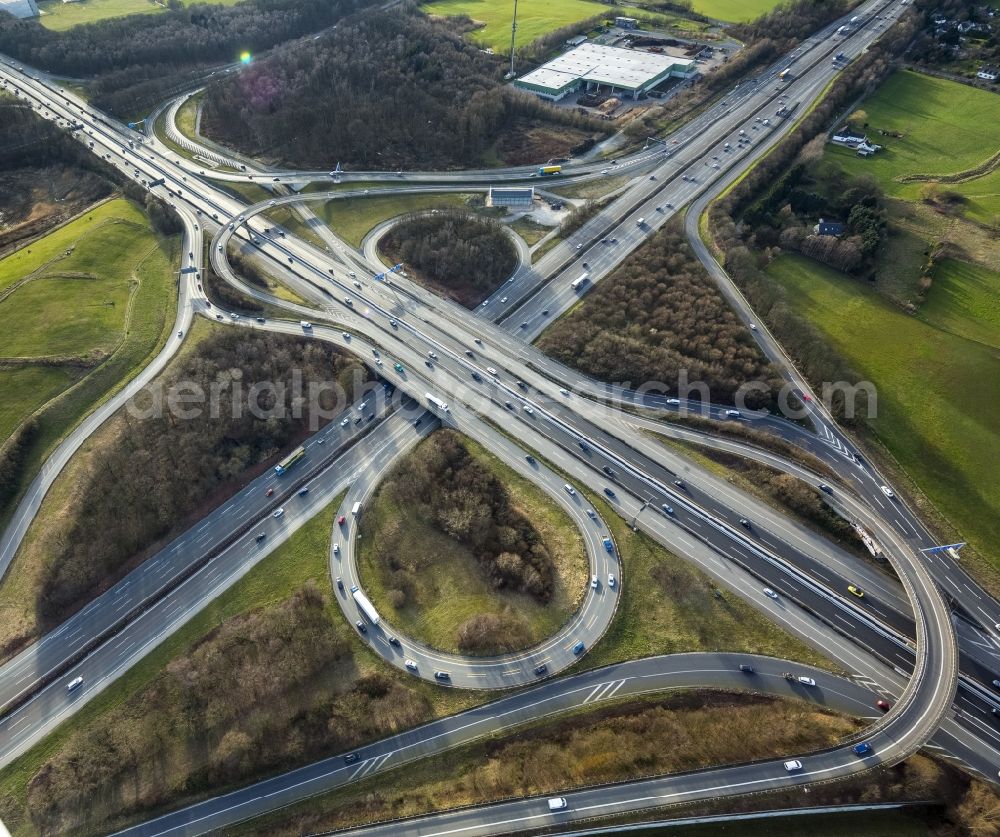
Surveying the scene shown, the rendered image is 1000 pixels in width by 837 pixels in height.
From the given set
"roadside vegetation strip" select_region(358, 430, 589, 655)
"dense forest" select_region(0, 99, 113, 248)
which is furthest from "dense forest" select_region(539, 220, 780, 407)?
"dense forest" select_region(0, 99, 113, 248)

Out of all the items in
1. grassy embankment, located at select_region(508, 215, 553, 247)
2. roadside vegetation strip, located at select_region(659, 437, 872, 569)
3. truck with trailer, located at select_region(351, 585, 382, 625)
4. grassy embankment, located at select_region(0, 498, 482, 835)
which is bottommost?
grassy embankment, located at select_region(0, 498, 482, 835)

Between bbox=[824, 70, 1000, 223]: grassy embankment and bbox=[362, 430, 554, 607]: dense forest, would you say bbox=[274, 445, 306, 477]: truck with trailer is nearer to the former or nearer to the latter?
bbox=[362, 430, 554, 607]: dense forest

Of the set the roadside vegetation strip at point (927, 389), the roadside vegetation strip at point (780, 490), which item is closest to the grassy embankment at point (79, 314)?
the roadside vegetation strip at point (780, 490)

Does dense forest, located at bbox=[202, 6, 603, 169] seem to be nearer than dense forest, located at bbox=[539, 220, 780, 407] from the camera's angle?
No

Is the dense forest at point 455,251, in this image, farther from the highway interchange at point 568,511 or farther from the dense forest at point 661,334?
the dense forest at point 661,334

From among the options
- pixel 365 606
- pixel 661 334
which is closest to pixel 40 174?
pixel 365 606
